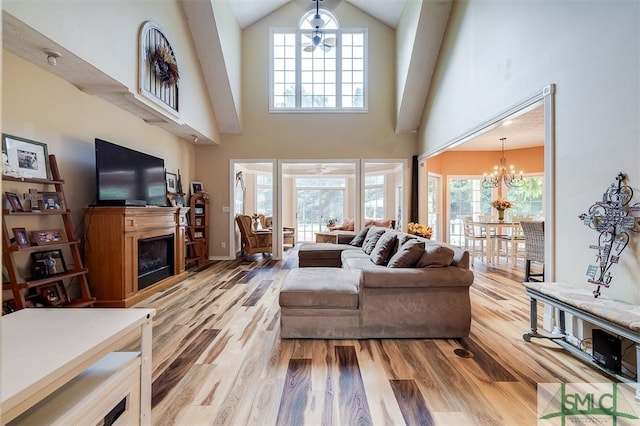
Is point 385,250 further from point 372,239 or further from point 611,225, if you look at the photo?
point 611,225

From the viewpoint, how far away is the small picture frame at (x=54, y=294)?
3.02 metres

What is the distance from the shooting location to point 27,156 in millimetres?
2947

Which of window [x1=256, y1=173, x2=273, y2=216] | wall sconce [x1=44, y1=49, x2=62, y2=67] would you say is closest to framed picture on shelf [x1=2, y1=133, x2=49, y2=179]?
wall sconce [x1=44, y1=49, x2=62, y2=67]

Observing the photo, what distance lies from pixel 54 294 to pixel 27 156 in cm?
135

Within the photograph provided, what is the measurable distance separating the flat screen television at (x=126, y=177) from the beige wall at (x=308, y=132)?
1.97 m

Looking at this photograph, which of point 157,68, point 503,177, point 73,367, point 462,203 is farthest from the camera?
point 462,203

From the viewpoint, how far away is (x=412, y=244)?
9.75 ft

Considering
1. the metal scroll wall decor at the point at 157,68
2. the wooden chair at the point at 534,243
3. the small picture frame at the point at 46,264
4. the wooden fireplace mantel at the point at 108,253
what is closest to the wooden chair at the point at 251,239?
the metal scroll wall decor at the point at 157,68

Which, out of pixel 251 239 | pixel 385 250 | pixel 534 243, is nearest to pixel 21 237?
pixel 385 250

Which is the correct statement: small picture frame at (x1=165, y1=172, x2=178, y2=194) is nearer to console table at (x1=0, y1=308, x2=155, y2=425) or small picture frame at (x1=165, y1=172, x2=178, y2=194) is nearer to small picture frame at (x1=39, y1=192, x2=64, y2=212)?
small picture frame at (x1=39, y1=192, x2=64, y2=212)

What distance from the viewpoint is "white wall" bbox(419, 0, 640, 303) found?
2197 millimetres

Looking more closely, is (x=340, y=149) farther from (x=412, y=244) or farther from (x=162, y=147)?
(x=412, y=244)

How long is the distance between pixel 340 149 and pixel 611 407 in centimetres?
569

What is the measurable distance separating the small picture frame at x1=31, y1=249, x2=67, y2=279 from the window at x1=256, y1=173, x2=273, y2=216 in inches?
260
